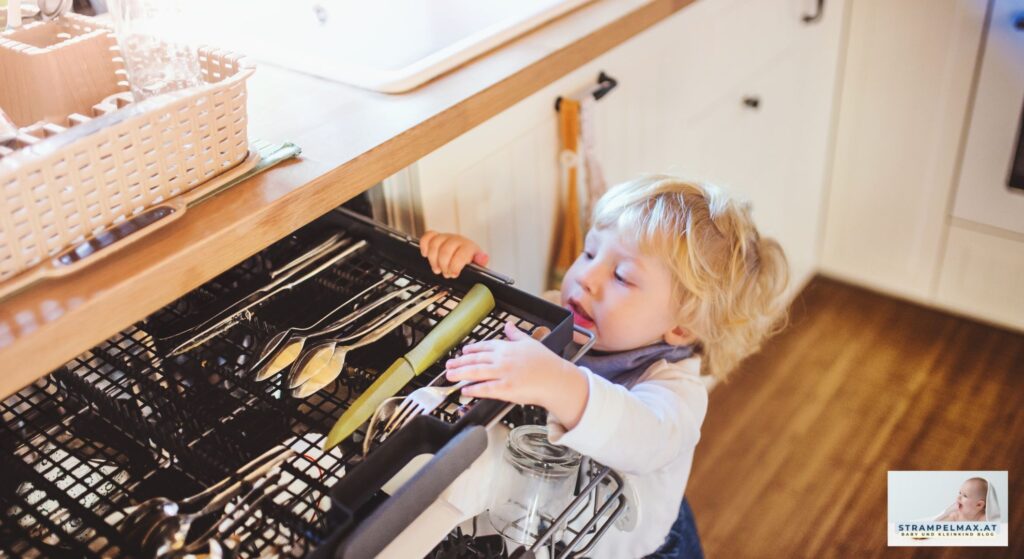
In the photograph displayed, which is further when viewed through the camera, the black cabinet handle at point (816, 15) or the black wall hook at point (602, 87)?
the black cabinet handle at point (816, 15)

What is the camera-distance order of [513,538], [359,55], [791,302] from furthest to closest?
[791,302], [359,55], [513,538]

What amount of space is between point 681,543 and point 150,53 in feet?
2.89

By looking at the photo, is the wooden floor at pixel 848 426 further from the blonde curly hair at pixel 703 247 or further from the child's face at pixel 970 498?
the blonde curly hair at pixel 703 247

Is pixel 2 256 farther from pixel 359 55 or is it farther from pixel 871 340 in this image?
pixel 871 340

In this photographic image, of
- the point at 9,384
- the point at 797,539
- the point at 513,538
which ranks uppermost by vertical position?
the point at 9,384

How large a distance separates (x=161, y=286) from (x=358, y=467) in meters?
0.22

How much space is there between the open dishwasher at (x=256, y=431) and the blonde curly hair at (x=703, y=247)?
0.72 ft

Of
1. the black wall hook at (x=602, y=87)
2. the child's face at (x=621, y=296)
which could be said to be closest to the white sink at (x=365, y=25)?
the black wall hook at (x=602, y=87)

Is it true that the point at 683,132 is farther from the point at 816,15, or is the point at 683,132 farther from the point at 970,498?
the point at 970,498

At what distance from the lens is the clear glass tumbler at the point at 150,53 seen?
0.86 meters

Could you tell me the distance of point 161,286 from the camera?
725 millimetres

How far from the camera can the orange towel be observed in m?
1.22

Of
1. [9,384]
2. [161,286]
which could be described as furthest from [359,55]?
[9,384]

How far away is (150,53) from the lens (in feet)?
2.86
